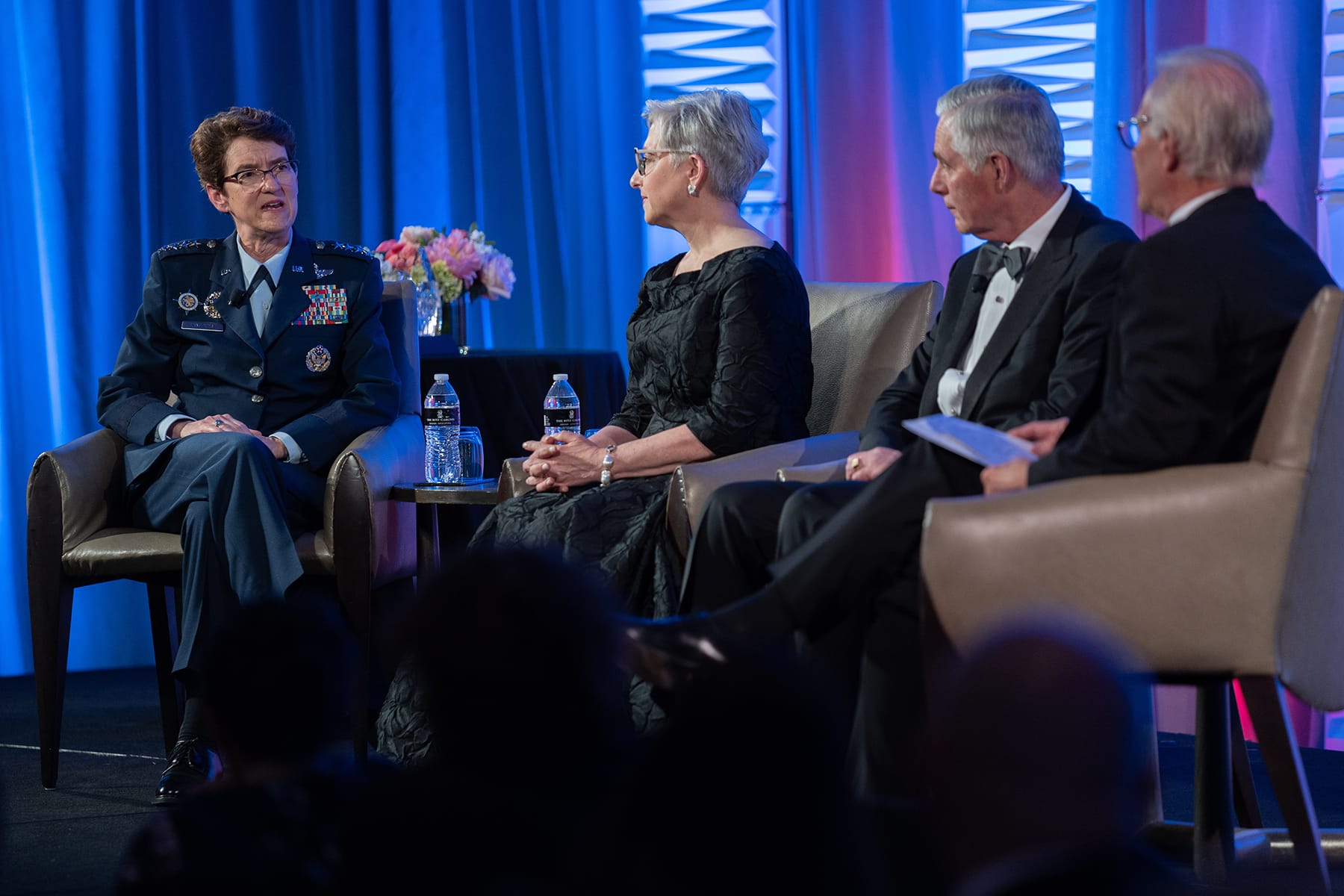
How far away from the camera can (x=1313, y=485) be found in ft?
6.63

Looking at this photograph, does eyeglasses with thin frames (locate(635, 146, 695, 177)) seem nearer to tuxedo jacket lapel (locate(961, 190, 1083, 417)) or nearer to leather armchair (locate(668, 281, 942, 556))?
leather armchair (locate(668, 281, 942, 556))

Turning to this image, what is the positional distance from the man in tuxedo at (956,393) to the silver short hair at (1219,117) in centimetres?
Result: 32

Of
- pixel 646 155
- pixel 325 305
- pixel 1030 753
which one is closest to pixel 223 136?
pixel 325 305

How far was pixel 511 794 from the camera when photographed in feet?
3.63

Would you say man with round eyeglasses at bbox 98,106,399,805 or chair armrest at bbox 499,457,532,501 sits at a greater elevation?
man with round eyeglasses at bbox 98,106,399,805

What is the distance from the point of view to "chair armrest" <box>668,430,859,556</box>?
2.72 m

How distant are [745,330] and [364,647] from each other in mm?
1097

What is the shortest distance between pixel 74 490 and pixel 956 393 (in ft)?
6.28

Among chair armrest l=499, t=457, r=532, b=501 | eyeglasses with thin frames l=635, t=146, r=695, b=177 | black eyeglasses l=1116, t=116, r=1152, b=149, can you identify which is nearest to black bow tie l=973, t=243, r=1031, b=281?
black eyeglasses l=1116, t=116, r=1152, b=149

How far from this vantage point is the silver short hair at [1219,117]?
2.12 metres

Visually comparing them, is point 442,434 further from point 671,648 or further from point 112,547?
point 671,648

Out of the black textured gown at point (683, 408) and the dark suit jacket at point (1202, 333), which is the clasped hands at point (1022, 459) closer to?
the dark suit jacket at point (1202, 333)

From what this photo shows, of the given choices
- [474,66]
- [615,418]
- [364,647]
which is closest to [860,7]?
[474,66]

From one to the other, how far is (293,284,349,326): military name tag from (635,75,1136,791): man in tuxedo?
1320mm
